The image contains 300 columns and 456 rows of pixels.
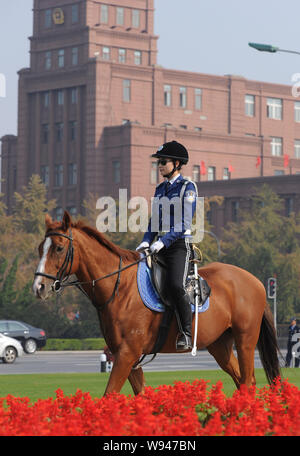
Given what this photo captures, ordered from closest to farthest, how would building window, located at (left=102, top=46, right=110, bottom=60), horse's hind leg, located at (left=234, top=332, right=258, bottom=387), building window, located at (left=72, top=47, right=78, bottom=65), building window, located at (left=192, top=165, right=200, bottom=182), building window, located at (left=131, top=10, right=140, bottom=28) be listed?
1. horse's hind leg, located at (left=234, top=332, right=258, bottom=387)
2. building window, located at (left=192, top=165, right=200, bottom=182)
3. building window, located at (left=102, top=46, right=110, bottom=60)
4. building window, located at (left=72, top=47, right=78, bottom=65)
5. building window, located at (left=131, top=10, right=140, bottom=28)

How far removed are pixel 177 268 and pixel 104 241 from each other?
0.84 meters

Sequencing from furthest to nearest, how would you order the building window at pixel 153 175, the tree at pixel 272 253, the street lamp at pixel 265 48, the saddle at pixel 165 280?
the building window at pixel 153 175, the tree at pixel 272 253, the street lamp at pixel 265 48, the saddle at pixel 165 280

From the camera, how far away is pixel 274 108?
121562mm

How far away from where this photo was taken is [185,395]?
→ 10008mm

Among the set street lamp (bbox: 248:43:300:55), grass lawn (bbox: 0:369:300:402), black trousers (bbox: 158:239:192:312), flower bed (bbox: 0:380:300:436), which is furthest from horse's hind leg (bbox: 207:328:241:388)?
street lamp (bbox: 248:43:300:55)

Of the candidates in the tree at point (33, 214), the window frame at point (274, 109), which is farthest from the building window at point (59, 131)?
the tree at point (33, 214)

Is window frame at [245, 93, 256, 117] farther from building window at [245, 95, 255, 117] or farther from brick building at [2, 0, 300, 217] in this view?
brick building at [2, 0, 300, 217]

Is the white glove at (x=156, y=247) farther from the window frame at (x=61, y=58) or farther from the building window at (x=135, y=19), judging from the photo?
the building window at (x=135, y=19)

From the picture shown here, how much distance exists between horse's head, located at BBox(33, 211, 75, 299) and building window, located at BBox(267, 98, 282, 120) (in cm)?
11186

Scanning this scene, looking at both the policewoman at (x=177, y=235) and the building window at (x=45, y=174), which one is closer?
the policewoman at (x=177, y=235)

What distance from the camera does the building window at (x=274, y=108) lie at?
12062 cm

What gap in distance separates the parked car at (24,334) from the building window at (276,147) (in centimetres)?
7708

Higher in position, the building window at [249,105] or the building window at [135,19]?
the building window at [135,19]

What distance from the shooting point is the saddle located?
35.6ft
